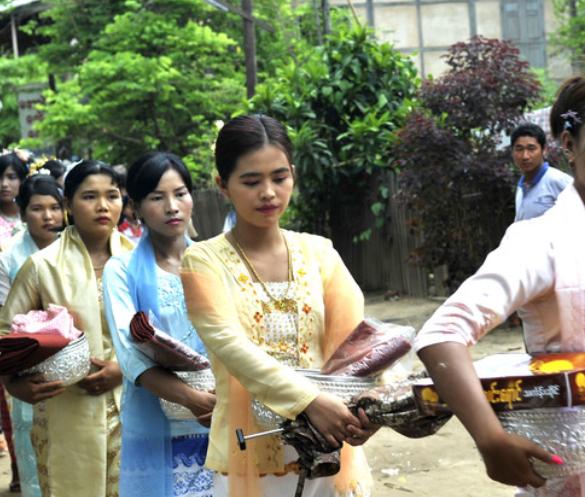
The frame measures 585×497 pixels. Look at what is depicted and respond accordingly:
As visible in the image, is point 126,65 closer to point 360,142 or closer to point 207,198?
point 207,198

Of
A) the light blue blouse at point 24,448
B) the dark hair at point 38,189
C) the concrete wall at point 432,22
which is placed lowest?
the light blue blouse at point 24,448

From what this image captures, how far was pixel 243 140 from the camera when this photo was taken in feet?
10.2

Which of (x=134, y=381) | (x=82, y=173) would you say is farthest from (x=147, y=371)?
(x=82, y=173)

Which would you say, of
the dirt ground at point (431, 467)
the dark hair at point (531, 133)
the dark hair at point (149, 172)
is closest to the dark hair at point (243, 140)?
the dark hair at point (149, 172)

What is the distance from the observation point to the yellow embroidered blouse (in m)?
2.89

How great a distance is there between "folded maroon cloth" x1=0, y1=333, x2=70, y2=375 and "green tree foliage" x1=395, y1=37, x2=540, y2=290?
7.46 metres

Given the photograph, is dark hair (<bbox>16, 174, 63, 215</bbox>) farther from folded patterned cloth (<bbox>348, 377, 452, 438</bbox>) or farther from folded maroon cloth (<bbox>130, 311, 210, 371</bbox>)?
folded patterned cloth (<bbox>348, 377, 452, 438</bbox>)

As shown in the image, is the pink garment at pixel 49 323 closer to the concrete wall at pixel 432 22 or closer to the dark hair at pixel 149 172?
the dark hair at pixel 149 172

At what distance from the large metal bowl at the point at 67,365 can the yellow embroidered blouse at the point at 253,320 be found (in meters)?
1.33

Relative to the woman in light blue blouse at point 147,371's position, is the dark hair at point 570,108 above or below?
above

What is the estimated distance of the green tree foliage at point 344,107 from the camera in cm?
1438

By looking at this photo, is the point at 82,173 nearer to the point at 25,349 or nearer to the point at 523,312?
the point at 25,349

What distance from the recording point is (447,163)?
36.9ft

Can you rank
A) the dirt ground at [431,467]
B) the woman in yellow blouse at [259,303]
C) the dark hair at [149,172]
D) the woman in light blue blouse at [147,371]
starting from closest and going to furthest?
the woman in yellow blouse at [259,303], the woman in light blue blouse at [147,371], the dark hair at [149,172], the dirt ground at [431,467]
